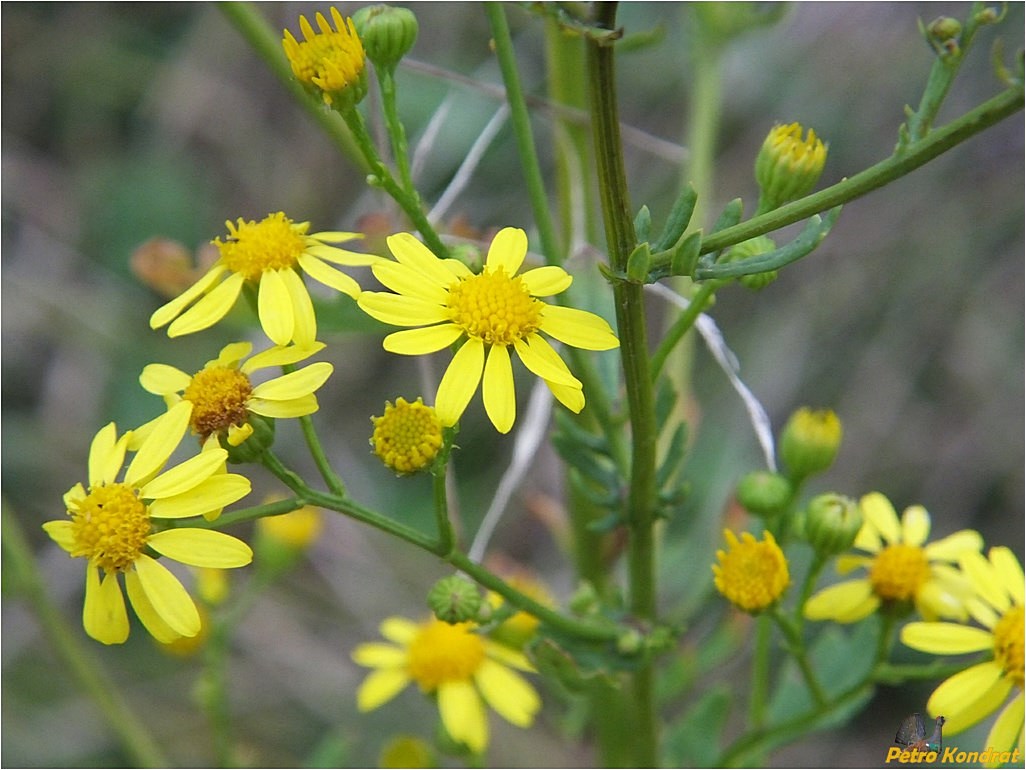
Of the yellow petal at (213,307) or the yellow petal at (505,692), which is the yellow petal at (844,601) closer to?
the yellow petal at (505,692)

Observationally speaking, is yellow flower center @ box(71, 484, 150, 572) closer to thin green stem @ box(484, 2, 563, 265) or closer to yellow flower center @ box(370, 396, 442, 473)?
yellow flower center @ box(370, 396, 442, 473)

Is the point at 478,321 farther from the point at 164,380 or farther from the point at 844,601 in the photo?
the point at 844,601

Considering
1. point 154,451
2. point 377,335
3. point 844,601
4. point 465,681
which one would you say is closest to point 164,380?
point 154,451

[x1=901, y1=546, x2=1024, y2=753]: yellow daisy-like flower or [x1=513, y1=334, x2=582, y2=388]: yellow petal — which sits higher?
[x1=513, y1=334, x2=582, y2=388]: yellow petal

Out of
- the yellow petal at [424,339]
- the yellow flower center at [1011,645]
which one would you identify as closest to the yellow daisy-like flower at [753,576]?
the yellow flower center at [1011,645]

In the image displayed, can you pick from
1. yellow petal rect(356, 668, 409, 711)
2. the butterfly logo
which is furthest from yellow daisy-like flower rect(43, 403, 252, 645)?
the butterfly logo

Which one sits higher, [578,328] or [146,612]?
[578,328]
